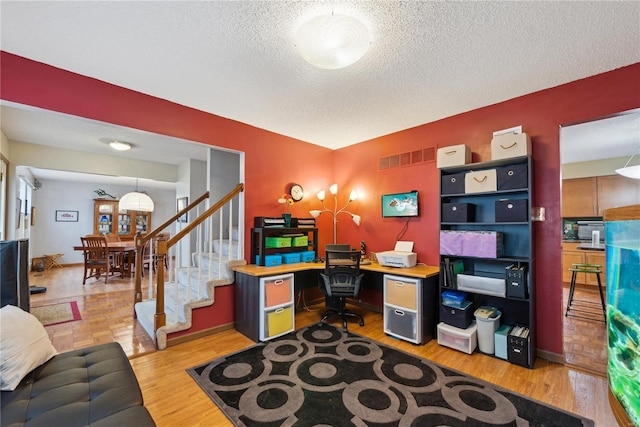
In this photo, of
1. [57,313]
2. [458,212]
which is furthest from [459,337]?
[57,313]

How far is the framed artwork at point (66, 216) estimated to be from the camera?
25.3 feet

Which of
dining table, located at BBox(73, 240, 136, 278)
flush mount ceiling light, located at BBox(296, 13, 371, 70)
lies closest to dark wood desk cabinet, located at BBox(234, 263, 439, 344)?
flush mount ceiling light, located at BBox(296, 13, 371, 70)

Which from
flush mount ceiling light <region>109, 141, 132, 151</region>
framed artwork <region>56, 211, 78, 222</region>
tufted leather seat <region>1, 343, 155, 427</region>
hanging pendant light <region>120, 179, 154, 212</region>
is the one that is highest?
flush mount ceiling light <region>109, 141, 132, 151</region>

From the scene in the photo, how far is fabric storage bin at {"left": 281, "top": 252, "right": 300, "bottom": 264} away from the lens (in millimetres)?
3430

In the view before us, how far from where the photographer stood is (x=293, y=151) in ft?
12.9

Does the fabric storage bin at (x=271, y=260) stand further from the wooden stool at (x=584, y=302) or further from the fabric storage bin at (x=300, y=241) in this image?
the wooden stool at (x=584, y=302)

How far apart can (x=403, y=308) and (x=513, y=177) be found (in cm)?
168

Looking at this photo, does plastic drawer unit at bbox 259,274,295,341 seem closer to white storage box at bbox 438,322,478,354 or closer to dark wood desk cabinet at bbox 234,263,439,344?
dark wood desk cabinet at bbox 234,263,439,344

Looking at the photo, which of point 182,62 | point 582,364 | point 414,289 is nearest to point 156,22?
point 182,62

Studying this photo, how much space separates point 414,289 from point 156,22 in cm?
306

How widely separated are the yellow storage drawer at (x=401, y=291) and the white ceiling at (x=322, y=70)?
1.90 metres

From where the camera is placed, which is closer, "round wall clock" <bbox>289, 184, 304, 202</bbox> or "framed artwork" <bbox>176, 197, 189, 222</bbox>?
"round wall clock" <bbox>289, 184, 304, 202</bbox>

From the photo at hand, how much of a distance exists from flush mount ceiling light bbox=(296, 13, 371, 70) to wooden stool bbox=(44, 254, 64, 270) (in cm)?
927

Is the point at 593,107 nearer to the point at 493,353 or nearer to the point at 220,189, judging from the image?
the point at 493,353
